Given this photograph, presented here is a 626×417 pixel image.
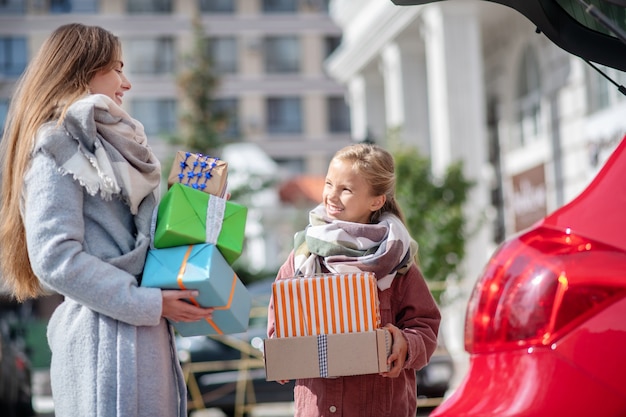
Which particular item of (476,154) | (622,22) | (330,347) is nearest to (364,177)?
(330,347)

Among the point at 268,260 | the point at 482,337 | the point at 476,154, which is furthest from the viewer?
the point at 268,260

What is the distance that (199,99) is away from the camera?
132 ft

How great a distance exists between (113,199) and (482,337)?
1.15 metres


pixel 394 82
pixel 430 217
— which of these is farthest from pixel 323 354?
pixel 394 82

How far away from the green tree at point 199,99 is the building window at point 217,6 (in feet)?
73.9

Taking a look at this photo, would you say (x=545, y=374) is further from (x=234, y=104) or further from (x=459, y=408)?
(x=234, y=104)

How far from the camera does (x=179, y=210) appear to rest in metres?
3.29

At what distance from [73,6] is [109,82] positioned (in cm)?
6034

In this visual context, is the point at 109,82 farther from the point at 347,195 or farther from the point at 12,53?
the point at 12,53

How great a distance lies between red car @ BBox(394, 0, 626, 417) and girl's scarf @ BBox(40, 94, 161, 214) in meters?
1.04

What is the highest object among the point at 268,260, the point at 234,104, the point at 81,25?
the point at 81,25

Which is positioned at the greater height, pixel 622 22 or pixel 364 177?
pixel 622 22

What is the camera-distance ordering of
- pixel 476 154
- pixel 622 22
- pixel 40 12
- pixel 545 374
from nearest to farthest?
pixel 545 374, pixel 622 22, pixel 476 154, pixel 40 12

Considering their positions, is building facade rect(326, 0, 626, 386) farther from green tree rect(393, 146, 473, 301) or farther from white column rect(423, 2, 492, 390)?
green tree rect(393, 146, 473, 301)
